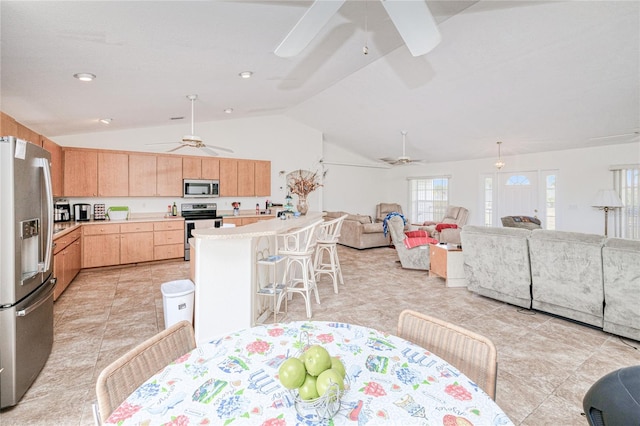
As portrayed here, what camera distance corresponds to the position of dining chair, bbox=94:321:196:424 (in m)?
0.90

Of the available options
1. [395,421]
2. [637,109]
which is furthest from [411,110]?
[395,421]

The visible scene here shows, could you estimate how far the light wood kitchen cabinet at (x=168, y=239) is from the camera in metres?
5.61

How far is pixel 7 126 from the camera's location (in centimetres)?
267

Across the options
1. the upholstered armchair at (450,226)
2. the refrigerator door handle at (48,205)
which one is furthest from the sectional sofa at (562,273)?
the refrigerator door handle at (48,205)

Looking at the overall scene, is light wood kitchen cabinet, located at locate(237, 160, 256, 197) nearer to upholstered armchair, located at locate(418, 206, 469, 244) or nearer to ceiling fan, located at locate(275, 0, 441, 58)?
upholstered armchair, located at locate(418, 206, 469, 244)

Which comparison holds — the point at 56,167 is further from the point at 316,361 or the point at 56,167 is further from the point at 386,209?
the point at 386,209

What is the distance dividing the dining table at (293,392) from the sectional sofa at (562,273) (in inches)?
111

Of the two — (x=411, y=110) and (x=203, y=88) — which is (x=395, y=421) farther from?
(x=411, y=110)

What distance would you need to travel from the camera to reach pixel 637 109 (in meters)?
4.50

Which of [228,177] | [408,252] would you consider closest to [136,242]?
[228,177]

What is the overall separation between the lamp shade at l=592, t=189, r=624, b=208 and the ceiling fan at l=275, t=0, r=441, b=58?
5937mm

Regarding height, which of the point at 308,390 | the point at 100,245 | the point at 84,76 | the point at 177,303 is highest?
the point at 84,76

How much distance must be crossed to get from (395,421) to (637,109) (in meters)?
6.32

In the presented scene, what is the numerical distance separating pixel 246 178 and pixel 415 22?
19.3 feet
